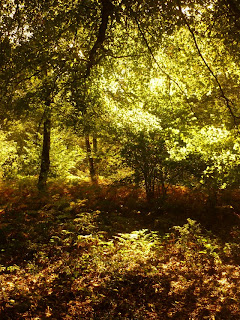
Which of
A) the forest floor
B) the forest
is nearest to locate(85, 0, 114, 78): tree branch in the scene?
the forest

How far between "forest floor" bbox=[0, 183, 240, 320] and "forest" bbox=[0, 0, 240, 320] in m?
0.03

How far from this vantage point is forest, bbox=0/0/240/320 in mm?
4633

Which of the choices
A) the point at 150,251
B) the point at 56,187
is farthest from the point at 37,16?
the point at 56,187

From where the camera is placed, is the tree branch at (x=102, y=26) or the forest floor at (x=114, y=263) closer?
the forest floor at (x=114, y=263)

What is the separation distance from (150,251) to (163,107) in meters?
6.89

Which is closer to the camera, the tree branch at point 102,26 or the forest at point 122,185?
the forest at point 122,185

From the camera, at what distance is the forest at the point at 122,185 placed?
15.2ft

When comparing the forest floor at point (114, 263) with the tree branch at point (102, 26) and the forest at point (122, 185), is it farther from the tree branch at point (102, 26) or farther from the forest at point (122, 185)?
the tree branch at point (102, 26)

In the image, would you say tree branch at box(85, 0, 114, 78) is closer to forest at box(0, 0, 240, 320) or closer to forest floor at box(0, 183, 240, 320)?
forest at box(0, 0, 240, 320)

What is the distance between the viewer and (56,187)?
12664 millimetres

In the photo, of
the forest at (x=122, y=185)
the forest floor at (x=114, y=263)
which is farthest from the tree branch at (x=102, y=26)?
the forest floor at (x=114, y=263)

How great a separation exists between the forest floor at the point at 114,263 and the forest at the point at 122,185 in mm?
33

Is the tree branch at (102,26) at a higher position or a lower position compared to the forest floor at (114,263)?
higher

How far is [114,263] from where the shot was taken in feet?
19.4
